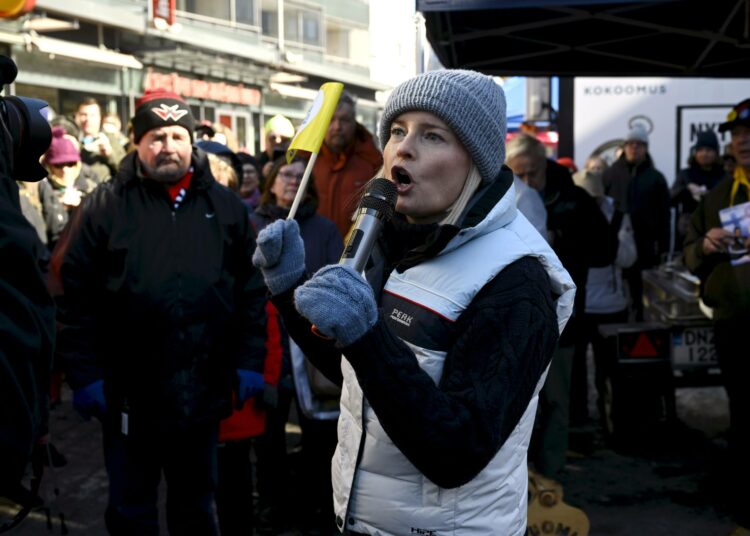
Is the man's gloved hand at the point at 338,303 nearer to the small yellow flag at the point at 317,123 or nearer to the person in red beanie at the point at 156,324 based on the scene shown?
the small yellow flag at the point at 317,123

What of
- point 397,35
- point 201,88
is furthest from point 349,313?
point 201,88

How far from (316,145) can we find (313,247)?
116 inches

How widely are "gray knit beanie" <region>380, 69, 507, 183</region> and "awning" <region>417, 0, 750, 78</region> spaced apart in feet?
10.2

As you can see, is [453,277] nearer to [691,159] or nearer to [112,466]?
[112,466]

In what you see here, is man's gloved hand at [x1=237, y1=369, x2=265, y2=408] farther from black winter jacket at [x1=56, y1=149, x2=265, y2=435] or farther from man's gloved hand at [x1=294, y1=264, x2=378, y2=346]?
man's gloved hand at [x1=294, y1=264, x2=378, y2=346]

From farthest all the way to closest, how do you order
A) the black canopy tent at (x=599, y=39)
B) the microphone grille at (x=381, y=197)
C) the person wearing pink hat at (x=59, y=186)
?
1. the person wearing pink hat at (x=59, y=186)
2. the black canopy tent at (x=599, y=39)
3. the microphone grille at (x=381, y=197)

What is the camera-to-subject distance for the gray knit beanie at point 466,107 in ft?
6.69

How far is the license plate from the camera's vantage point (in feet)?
20.2

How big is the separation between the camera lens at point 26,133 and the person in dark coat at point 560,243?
3.76m

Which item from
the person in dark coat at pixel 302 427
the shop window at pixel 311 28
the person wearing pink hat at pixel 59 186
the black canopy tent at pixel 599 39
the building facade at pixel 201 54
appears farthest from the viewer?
the shop window at pixel 311 28

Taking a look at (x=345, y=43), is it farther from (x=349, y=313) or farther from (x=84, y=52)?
(x=349, y=313)

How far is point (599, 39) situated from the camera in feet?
21.0

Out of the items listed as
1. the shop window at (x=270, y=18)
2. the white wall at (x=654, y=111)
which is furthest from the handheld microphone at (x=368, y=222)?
the shop window at (x=270, y=18)

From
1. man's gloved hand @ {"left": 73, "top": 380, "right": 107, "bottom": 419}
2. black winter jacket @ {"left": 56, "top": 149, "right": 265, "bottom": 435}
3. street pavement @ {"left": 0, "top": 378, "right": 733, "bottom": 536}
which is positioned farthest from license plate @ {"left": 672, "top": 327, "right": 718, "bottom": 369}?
man's gloved hand @ {"left": 73, "top": 380, "right": 107, "bottom": 419}
